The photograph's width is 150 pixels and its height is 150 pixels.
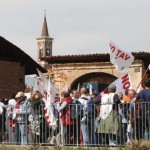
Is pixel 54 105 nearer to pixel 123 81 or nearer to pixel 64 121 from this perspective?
pixel 64 121

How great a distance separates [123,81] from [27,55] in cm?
1763

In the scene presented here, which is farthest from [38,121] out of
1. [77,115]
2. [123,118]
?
[123,118]

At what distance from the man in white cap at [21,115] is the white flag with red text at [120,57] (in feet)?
9.89

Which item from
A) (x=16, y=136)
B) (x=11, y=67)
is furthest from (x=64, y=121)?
(x=11, y=67)

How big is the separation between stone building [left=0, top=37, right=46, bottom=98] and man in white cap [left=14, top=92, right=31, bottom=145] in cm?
1480

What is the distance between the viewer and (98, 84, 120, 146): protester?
17.8m

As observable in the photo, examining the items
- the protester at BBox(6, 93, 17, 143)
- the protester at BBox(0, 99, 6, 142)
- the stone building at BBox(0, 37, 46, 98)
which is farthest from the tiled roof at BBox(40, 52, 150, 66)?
the protester at BBox(6, 93, 17, 143)

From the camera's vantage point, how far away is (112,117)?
17812 millimetres

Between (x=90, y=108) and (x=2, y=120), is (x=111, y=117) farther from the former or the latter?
(x=2, y=120)

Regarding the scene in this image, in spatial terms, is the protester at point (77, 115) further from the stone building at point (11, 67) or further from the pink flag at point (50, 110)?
the stone building at point (11, 67)

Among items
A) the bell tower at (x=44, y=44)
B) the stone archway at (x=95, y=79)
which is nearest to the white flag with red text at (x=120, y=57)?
the stone archway at (x=95, y=79)

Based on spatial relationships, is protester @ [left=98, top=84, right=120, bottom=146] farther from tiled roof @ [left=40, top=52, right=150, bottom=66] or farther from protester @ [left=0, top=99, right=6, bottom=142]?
tiled roof @ [left=40, top=52, right=150, bottom=66]

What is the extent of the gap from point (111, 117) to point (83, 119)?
91 centimetres

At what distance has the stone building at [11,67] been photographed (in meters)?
35.2
